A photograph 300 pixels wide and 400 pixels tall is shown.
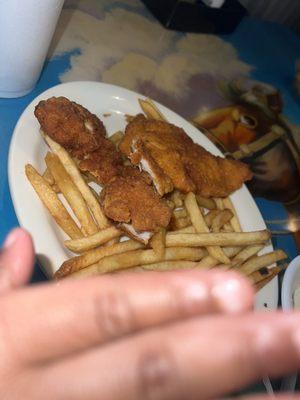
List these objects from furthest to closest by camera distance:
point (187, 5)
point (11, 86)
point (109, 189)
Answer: point (187, 5) < point (11, 86) < point (109, 189)

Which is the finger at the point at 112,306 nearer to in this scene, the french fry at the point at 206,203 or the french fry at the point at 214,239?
the french fry at the point at 214,239

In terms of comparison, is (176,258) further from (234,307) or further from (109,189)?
(234,307)

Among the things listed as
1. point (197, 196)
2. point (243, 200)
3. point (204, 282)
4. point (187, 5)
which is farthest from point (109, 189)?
point (187, 5)

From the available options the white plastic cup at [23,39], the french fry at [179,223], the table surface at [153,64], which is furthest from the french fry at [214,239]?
the white plastic cup at [23,39]

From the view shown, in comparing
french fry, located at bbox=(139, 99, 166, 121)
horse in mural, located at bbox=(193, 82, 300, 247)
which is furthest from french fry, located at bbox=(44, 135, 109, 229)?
horse in mural, located at bbox=(193, 82, 300, 247)

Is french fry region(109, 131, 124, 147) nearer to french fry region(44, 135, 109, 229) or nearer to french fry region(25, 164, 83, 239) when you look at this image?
french fry region(44, 135, 109, 229)
